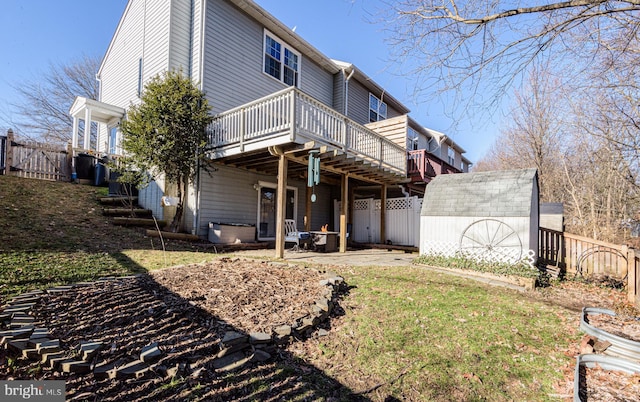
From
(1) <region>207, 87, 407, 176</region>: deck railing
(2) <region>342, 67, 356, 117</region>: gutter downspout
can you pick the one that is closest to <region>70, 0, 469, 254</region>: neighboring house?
(1) <region>207, 87, 407, 176</region>: deck railing

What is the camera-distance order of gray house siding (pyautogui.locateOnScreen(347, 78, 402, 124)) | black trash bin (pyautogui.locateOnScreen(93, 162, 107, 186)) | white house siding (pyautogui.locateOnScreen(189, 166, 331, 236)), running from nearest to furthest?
white house siding (pyautogui.locateOnScreen(189, 166, 331, 236)), black trash bin (pyautogui.locateOnScreen(93, 162, 107, 186)), gray house siding (pyautogui.locateOnScreen(347, 78, 402, 124))

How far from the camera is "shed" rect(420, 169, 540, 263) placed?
6.81m

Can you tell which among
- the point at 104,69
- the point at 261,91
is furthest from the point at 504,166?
the point at 104,69

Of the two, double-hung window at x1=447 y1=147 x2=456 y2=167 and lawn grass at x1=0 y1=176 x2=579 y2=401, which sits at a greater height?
double-hung window at x1=447 y1=147 x2=456 y2=167

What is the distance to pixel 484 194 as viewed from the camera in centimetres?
764

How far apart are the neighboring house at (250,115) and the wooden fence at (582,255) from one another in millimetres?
5148

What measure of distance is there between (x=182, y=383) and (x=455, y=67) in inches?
191

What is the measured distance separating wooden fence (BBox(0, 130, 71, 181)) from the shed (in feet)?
42.0

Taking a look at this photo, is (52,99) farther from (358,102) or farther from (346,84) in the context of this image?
(358,102)

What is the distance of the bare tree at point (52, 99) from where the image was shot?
20297mm

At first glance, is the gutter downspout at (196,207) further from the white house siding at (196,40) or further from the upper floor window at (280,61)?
the upper floor window at (280,61)

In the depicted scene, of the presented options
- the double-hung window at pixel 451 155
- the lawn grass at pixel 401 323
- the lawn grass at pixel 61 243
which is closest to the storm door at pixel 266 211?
the lawn grass at pixel 61 243

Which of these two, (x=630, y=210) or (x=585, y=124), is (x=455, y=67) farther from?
(x=630, y=210)

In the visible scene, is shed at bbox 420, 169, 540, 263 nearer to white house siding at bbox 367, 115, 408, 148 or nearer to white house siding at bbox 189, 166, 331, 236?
white house siding at bbox 367, 115, 408, 148
